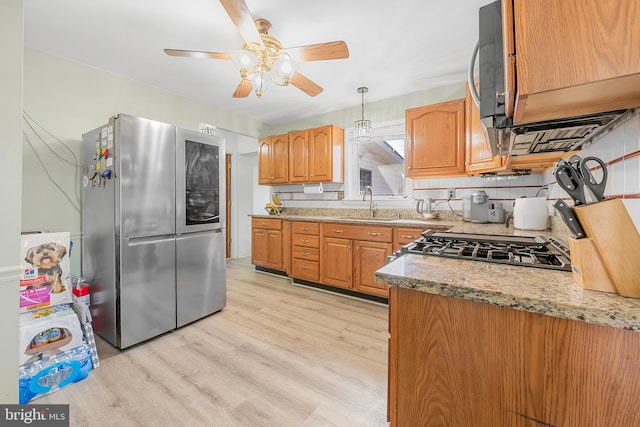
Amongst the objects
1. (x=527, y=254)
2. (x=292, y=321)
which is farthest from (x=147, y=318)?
(x=527, y=254)

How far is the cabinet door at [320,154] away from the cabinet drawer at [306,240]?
33.8 inches

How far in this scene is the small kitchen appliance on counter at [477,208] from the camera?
263 centimetres

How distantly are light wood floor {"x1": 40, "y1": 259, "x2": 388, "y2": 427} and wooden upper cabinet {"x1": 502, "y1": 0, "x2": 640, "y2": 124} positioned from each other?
5.21 feet

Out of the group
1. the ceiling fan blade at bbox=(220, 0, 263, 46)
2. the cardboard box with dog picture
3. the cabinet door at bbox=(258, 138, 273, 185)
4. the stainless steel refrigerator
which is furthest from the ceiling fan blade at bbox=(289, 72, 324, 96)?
the cardboard box with dog picture

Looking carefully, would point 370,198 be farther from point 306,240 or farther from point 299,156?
point 299,156

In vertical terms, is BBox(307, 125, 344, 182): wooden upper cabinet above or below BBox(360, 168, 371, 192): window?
above

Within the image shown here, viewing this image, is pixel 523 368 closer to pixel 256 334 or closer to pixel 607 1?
pixel 607 1

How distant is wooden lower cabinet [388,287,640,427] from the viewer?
0.59 m

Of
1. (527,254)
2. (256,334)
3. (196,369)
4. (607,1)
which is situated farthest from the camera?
(256,334)

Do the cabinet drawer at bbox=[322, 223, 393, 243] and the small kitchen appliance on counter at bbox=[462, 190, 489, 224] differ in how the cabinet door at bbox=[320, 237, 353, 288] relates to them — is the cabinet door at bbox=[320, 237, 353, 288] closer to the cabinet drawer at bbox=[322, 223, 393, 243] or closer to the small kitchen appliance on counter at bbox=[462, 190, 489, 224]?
the cabinet drawer at bbox=[322, 223, 393, 243]

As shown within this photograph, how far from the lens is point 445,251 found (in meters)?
1.19

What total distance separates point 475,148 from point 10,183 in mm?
3026

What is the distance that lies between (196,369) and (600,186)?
7.38ft

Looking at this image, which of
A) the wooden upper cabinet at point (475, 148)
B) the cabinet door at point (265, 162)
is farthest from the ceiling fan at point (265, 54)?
the cabinet door at point (265, 162)
